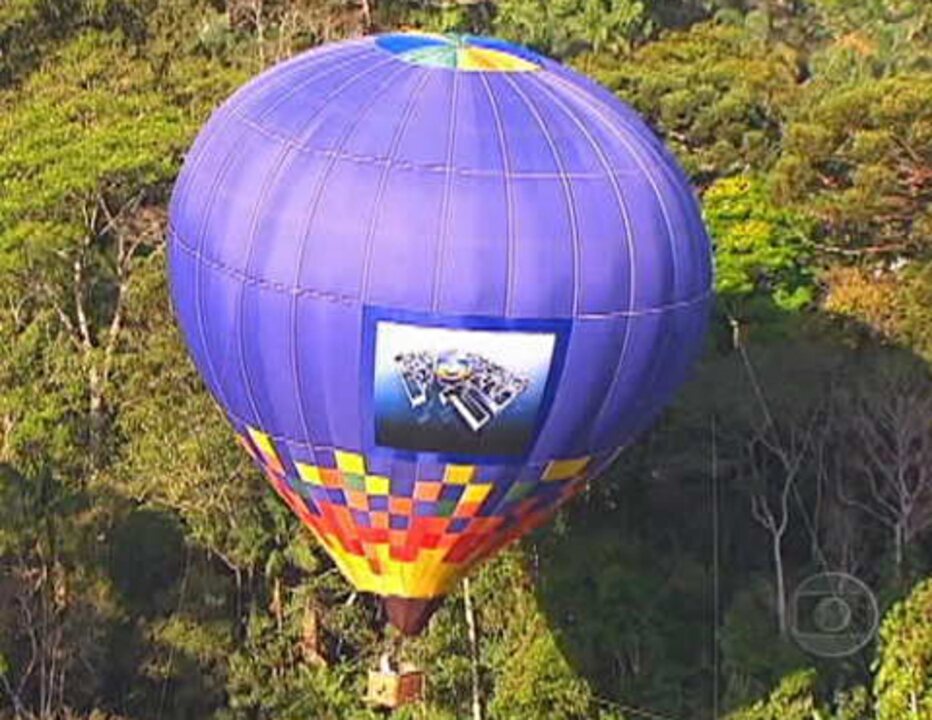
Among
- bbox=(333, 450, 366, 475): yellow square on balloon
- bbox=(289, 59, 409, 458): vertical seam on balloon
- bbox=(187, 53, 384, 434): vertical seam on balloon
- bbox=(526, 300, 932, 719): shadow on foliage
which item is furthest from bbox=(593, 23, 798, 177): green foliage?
bbox=(289, 59, 409, 458): vertical seam on balloon

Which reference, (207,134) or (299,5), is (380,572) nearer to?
(207,134)

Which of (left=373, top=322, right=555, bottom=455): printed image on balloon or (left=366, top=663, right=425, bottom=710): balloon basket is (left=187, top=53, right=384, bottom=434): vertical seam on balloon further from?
(left=366, top=663, right=425, bottom=710): balloon basket

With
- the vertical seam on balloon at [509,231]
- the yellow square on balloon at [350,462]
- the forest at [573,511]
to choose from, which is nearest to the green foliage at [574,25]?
the forest at [573,511]

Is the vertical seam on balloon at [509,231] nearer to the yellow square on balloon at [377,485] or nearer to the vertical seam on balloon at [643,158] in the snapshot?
the vertical seam on balloon at [643,158]

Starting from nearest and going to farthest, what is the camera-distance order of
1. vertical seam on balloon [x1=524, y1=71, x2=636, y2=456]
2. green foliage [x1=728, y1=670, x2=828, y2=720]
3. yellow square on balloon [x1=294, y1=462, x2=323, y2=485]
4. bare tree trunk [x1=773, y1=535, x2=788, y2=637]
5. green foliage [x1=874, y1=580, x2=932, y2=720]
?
vertical seam on balloon [x1=524, y1=71, x2=636, y2=456]
yellow square on balloon [x1=294, y1=462, x2=323, y2=485]
green foliage [x1=874, y1=580, x2=932, y2=720]
green foliage [x1=728, y1=670, x2=828, y2=720]
bare tree trunk [x1=773, y1=535, x2=788, y2=637]

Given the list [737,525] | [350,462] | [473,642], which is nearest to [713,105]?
[737,525]
